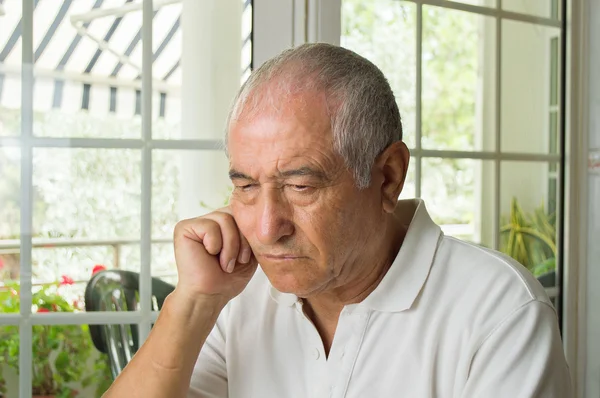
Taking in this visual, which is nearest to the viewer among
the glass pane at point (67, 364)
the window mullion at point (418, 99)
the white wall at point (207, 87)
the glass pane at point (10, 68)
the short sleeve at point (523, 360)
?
the short sleeve at point (523, 360)

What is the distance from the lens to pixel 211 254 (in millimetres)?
1400

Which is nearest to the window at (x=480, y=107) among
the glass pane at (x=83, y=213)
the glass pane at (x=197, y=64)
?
the glass pane at (x=197, y=64)

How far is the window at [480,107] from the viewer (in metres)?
2.40

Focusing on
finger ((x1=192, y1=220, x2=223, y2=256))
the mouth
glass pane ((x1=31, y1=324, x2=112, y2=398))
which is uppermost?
finger ((x1=192, y1=220, x2=223, y2=256))

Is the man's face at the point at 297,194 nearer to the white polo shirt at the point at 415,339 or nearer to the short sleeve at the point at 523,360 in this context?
the white polo shirt at the point at 415,339

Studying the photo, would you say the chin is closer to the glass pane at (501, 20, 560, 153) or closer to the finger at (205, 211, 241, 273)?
the finger at (205, 211, 241, 273)

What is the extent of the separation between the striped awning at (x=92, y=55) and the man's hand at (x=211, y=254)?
79cm

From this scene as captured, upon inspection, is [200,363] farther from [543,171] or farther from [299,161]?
[543,171]

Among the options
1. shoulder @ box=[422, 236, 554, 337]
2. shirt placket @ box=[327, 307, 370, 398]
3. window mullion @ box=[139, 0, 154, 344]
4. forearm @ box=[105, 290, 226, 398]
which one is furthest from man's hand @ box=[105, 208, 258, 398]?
window mullion @ box=[139, 0, 154, 344]

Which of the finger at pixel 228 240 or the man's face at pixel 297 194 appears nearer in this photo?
the man's face at pixel 297 194

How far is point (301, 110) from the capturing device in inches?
46.9

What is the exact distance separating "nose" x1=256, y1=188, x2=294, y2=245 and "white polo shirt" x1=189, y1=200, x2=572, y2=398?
8.8 inches

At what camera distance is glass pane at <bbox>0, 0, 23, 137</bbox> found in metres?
1.93

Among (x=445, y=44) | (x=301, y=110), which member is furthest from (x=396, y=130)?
(x=445, y=44)
